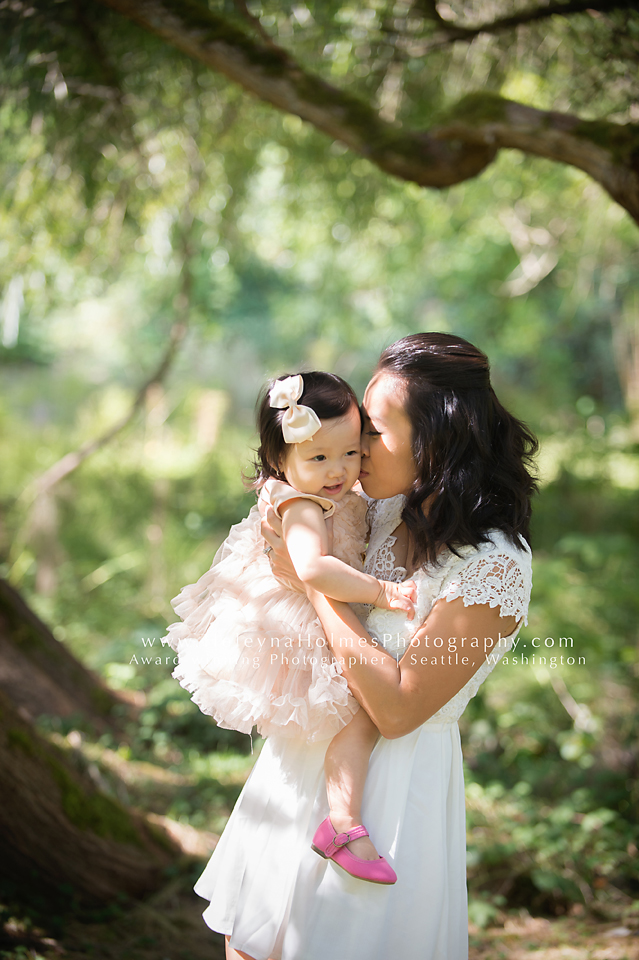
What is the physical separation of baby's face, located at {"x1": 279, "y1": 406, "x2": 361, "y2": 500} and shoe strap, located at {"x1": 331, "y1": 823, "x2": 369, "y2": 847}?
68cm

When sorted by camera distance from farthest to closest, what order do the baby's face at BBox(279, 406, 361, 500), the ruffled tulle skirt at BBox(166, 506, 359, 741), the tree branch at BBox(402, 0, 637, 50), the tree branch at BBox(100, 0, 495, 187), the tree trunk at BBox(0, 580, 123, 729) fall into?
the tree trunk at BBox(0, 580, 123, 729) → the tree branch at BBox(402, 0, 637, 50) → the tree branch at BBox(100, 0, 495, 187) → the baby's face at BBox(279, 406, 361, 500) → the ruffled tulle skirt at BBox(166, 506, 359, 741)

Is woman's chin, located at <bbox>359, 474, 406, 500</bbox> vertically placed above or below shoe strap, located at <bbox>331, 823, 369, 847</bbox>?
above

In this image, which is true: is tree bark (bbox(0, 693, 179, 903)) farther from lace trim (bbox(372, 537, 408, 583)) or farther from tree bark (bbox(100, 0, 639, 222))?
tree bark (bbox(100, 0, 639, 222))

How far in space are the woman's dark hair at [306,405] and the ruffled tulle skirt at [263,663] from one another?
0.27m

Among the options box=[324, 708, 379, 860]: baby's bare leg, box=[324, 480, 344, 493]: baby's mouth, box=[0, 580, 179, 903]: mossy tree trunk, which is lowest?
box=[0, 580, 179, 903]: mossy tree trunk

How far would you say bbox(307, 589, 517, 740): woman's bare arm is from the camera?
4.28 ft

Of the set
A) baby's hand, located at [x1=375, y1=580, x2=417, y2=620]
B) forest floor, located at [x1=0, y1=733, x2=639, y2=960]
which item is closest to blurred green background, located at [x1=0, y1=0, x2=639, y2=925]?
forest floor, located at [x1=0, y1=733, x2=639, y2=960]

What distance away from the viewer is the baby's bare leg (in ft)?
4.29

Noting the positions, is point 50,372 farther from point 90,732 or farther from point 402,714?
point 402,714

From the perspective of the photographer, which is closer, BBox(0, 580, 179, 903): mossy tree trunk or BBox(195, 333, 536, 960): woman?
BBox(195, 333, 536, 960): woman

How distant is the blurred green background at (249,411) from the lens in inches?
118

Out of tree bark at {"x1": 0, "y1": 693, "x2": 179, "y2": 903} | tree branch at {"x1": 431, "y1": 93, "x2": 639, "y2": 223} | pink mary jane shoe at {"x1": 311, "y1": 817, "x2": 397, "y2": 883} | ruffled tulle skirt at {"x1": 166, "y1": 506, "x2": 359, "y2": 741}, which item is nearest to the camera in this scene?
pink mary jane shoe at {"x1": 311, "y1": 817, "x2": 397, "y2": 883}

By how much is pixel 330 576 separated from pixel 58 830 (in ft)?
4.60

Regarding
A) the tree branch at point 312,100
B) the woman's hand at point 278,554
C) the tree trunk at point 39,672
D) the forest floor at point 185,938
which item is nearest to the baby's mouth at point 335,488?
the woman's hand at point 278,554
